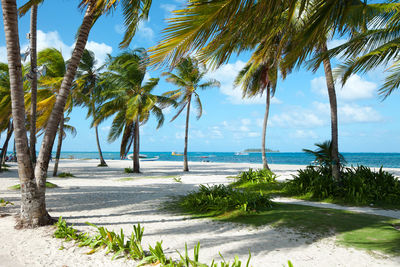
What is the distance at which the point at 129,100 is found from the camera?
16.6 meters

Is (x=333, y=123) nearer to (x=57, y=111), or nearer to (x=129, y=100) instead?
(x=57, y=111)

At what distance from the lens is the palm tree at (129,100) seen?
17031mm

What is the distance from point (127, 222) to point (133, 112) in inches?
456

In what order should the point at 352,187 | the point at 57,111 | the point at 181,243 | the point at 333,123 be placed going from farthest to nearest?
the point at 333,123 < the point at 352,187 < the point at 57,111 < the point at 181,243

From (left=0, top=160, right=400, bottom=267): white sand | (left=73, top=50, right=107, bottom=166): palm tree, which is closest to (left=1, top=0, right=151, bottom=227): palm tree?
(left=0, top=160, right=400, bottom=267): white sand

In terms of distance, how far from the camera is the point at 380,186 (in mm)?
7754

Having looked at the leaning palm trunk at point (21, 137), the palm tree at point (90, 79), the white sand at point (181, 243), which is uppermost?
the palm tree at point (90, 79)

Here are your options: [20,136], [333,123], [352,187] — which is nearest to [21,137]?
[20,136]

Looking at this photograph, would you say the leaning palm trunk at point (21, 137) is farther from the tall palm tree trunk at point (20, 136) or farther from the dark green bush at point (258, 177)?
the dark green bush at point (258, 177)

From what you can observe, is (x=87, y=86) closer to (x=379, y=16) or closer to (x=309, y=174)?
(x=309, y=174)

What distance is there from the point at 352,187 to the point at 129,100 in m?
13.1

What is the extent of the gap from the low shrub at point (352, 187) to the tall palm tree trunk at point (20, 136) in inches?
285

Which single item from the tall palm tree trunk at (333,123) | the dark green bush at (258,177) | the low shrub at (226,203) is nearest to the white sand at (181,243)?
the low shrub at (226,203)

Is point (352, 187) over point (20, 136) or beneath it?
beneath
